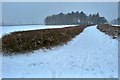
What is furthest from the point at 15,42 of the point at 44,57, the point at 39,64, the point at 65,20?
the point at 65,20

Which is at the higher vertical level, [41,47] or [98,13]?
[98,13]

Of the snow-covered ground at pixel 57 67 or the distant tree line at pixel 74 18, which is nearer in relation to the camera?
the snow-covered ground at pixel 57 67

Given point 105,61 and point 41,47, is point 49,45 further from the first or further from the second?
point 105,61

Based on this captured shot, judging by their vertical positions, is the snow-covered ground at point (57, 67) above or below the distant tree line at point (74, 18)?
below

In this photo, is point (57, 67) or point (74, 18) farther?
point (74, 18)

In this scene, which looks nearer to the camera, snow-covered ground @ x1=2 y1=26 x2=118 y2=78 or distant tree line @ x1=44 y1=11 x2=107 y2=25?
snow-covered ground @ x1=2 y1=26 x2=118 y2=78

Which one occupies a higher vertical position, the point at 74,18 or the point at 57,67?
the point at 74,18

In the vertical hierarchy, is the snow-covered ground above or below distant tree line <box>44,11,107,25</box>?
below

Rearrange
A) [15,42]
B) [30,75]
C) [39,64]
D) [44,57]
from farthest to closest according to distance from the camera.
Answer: [15,42]
[44,57]
[39,64]
[30,75]

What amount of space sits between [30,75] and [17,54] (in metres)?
4.57

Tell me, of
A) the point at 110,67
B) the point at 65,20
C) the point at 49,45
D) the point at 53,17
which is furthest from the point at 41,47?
the point at 53,17

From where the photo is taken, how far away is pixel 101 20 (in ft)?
550

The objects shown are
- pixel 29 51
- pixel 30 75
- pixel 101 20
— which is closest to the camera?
pixel 30 75

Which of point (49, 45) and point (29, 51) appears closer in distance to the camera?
point (29, 51)
